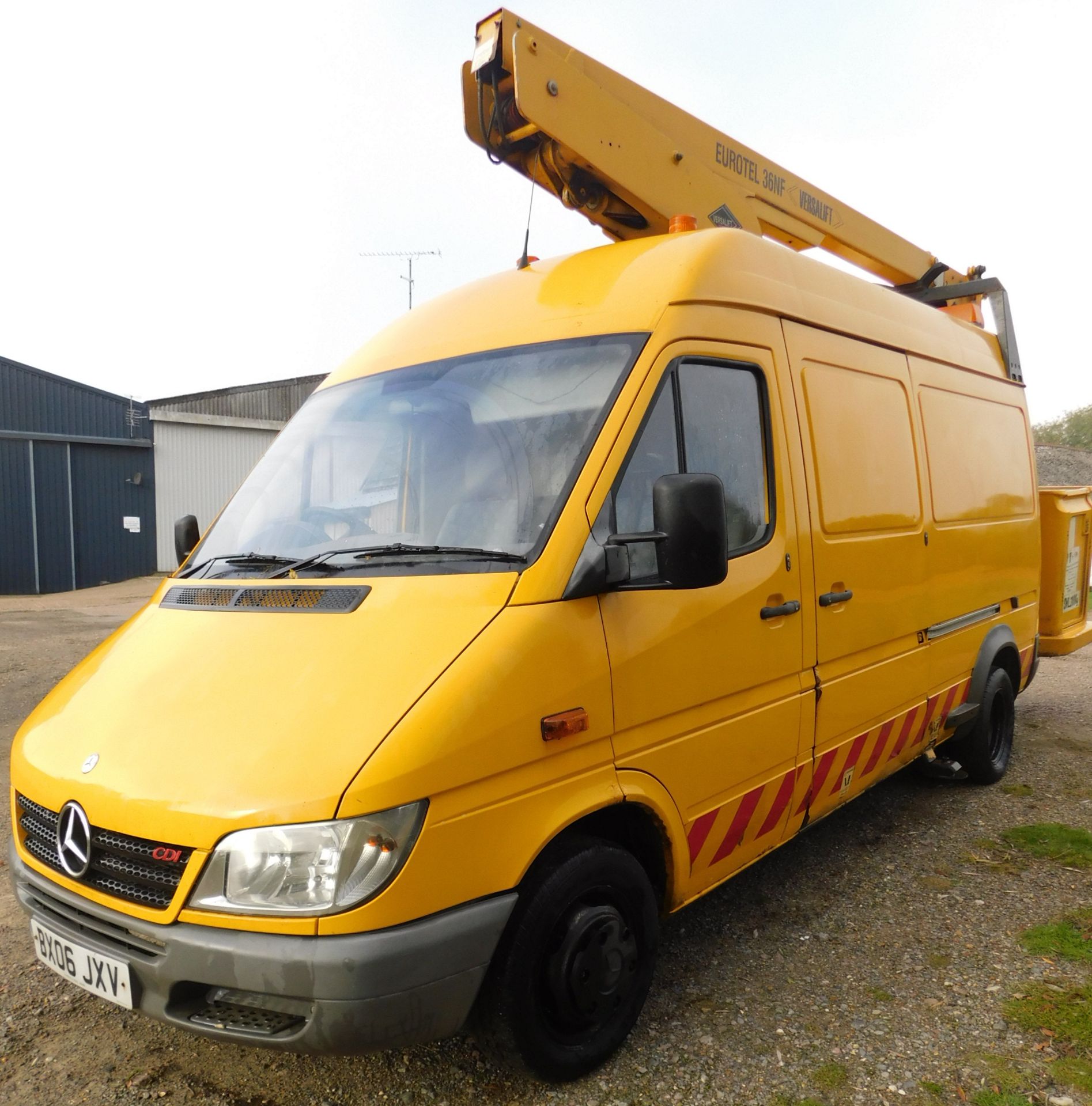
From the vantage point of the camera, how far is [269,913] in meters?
2.12

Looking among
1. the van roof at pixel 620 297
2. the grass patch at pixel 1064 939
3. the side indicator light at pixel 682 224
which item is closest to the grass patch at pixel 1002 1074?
the grass patch at pixel 1064 939

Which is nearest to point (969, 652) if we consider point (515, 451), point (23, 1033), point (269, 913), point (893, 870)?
point (893, 870)

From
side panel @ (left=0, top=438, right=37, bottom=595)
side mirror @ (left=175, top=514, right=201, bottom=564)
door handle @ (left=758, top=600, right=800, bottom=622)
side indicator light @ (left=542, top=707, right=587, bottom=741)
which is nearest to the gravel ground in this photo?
side indicator light @ (left=542, top=707, right=587, bottom=741)

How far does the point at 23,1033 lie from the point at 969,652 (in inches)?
183

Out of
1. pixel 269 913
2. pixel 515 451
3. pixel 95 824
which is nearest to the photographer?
pixel 269 913

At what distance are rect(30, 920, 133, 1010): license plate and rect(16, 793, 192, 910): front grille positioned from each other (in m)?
0.17

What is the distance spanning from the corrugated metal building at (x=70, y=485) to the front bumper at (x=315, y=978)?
63.7 feet

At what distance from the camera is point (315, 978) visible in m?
2.09

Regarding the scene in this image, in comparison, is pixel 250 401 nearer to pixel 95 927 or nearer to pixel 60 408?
pixel 60 408

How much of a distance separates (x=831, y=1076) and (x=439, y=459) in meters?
2.26

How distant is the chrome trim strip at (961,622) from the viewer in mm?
4477

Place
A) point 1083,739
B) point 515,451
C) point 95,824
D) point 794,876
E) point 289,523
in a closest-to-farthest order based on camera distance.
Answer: point 95,824, point 515,451, point 289,523, point 794,876, point 1083,739

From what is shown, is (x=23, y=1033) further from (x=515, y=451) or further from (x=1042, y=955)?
(x=1042, y=955)

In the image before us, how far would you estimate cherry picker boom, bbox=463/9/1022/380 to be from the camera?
3715 millimetres
